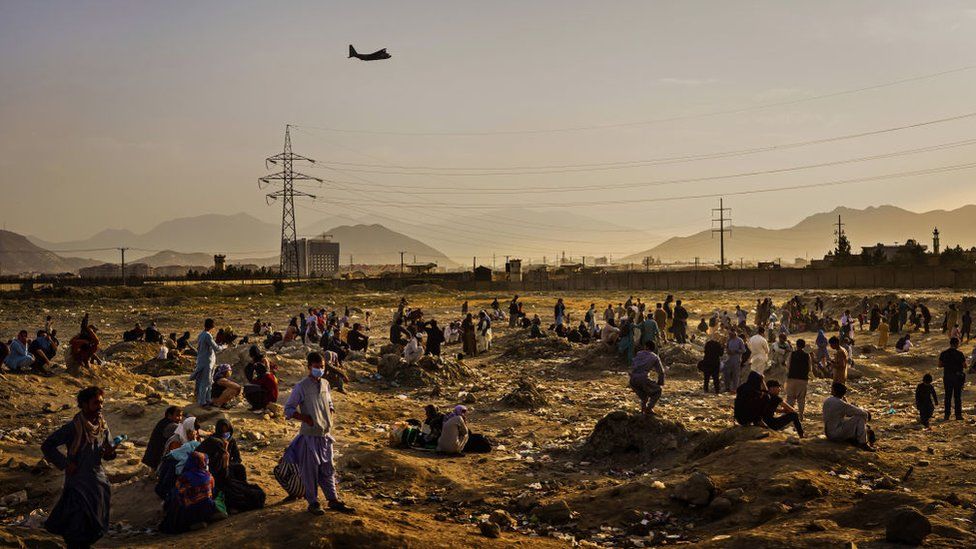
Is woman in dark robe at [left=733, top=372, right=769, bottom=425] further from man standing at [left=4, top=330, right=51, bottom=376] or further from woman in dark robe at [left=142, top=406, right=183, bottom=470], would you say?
man standing at [left=4, top=330, right=51, bottom=376]

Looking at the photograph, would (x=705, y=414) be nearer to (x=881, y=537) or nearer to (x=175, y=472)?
(x=881, y=537)

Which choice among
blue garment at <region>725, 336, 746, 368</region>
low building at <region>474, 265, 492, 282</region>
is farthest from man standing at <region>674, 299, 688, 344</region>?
low building at <region>474, 265, 492, 282</region>

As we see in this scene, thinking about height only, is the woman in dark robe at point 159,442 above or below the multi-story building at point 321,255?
below

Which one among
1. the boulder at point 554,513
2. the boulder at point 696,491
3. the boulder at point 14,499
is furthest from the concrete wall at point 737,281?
the boulder at point 14,499

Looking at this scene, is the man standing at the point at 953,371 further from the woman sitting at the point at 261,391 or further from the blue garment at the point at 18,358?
the blue garment at the point at 18,358

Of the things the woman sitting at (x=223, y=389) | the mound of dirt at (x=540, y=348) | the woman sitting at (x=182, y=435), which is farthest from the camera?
the mound of dirt at (x=540, y=348)

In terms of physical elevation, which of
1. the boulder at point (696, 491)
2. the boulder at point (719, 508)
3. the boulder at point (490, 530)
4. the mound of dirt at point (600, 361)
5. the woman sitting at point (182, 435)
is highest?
the woman sitting at point (182, 435)
